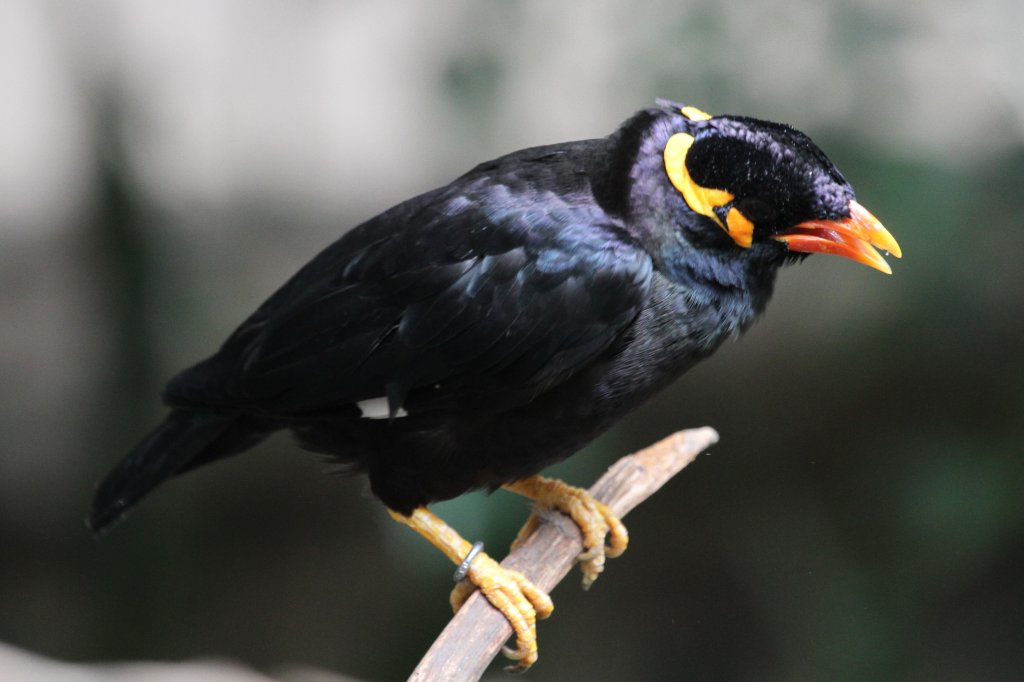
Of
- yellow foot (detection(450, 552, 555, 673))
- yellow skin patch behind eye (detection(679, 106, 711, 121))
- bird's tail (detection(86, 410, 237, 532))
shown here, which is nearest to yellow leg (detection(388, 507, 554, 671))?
yellow foot (detection(450, 552, 555, 673))

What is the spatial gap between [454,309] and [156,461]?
0.69 metres

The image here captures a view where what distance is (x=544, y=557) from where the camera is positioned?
208 centimetres

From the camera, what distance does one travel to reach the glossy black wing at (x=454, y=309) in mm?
1720

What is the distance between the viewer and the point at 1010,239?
2.71 metres

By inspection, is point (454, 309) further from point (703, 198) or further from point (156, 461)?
point (156, 461)

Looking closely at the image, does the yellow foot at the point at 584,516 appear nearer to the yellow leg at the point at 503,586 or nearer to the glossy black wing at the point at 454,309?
the yellow leg at the point at 503,586

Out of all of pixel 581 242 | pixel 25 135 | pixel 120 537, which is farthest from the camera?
pixel 25 135

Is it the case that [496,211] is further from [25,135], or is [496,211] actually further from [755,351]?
[25,135]

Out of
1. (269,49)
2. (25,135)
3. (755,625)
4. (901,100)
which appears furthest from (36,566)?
(901,100)

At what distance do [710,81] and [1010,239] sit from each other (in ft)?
2.66

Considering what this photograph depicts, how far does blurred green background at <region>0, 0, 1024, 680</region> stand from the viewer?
8.64 ft

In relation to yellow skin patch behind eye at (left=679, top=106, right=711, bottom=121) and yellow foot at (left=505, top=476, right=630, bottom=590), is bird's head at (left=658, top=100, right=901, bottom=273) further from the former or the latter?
yellow foot at (left=505, top=476, right=630, bottom=590)

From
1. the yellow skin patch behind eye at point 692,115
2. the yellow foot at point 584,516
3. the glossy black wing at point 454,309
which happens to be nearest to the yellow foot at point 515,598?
the yellow foot at point 584,516

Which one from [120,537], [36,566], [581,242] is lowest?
[36,566]
